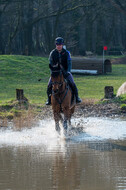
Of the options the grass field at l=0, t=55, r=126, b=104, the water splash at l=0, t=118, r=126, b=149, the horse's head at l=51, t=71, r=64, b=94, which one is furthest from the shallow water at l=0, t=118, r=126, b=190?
the grass field at l=0, t=55, r=126, b=104

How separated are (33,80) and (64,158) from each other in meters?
19.2

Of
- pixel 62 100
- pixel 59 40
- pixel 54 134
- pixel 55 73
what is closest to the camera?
pixel 55 73

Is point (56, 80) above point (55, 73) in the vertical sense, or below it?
below

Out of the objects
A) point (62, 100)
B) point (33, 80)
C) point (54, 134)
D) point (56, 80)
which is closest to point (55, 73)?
point (56, 80)

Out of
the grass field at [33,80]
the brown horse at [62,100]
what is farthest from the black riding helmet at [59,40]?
the grass field at [33,80]

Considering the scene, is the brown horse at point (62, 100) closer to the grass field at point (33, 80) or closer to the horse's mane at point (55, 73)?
the horse's mane at point (55, 73)

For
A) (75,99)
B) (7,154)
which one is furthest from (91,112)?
(7,154)

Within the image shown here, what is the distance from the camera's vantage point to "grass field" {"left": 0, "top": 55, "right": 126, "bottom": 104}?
19609mm

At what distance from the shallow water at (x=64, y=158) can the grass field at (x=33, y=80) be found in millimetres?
5507

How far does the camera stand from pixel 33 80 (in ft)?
90.1

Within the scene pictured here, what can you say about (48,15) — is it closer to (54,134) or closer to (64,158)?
(54,134)

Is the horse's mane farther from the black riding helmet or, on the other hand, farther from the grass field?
the grass field

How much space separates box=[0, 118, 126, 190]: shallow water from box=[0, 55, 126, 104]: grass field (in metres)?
5.51

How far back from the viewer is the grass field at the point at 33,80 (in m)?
19.6
